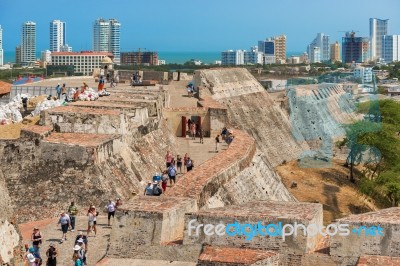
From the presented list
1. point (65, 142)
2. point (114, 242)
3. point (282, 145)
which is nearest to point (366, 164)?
point (282, 145)

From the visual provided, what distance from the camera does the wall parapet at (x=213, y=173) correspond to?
16.4 meters

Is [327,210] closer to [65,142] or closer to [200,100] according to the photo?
[200,100]

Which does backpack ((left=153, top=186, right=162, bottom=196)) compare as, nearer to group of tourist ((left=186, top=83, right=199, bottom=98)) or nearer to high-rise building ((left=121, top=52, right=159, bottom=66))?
group of tourist ((left=186, top=83, right=199, bottom=98))

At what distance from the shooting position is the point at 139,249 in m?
12.8

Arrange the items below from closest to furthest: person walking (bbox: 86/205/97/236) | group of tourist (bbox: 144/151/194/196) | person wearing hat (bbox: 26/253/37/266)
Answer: person wearing hat (bbox: 26/253/37/266)
person walking (bbox: 86/205/97/236)
group of tourist (bbox: 144/151/194/196)

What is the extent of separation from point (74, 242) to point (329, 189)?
1804 centimetres

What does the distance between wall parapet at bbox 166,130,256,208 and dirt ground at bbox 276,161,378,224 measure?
4320mm

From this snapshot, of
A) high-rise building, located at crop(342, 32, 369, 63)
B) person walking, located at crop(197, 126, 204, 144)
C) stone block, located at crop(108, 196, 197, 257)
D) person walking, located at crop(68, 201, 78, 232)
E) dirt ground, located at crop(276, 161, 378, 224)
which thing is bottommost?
dirt ground, located at crop(276, 161, 378, 224)

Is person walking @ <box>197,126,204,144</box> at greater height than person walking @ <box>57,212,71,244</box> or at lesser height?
greater

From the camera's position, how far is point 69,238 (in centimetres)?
1534

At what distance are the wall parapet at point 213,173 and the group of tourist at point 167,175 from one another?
1.76 ft

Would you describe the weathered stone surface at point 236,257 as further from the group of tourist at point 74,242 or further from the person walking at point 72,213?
the person walking at point 72,213

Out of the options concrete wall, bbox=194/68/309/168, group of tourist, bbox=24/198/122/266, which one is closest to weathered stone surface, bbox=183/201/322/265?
group of tourist, bbox=24/198/122/266

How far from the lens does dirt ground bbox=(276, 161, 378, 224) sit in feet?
92.5
